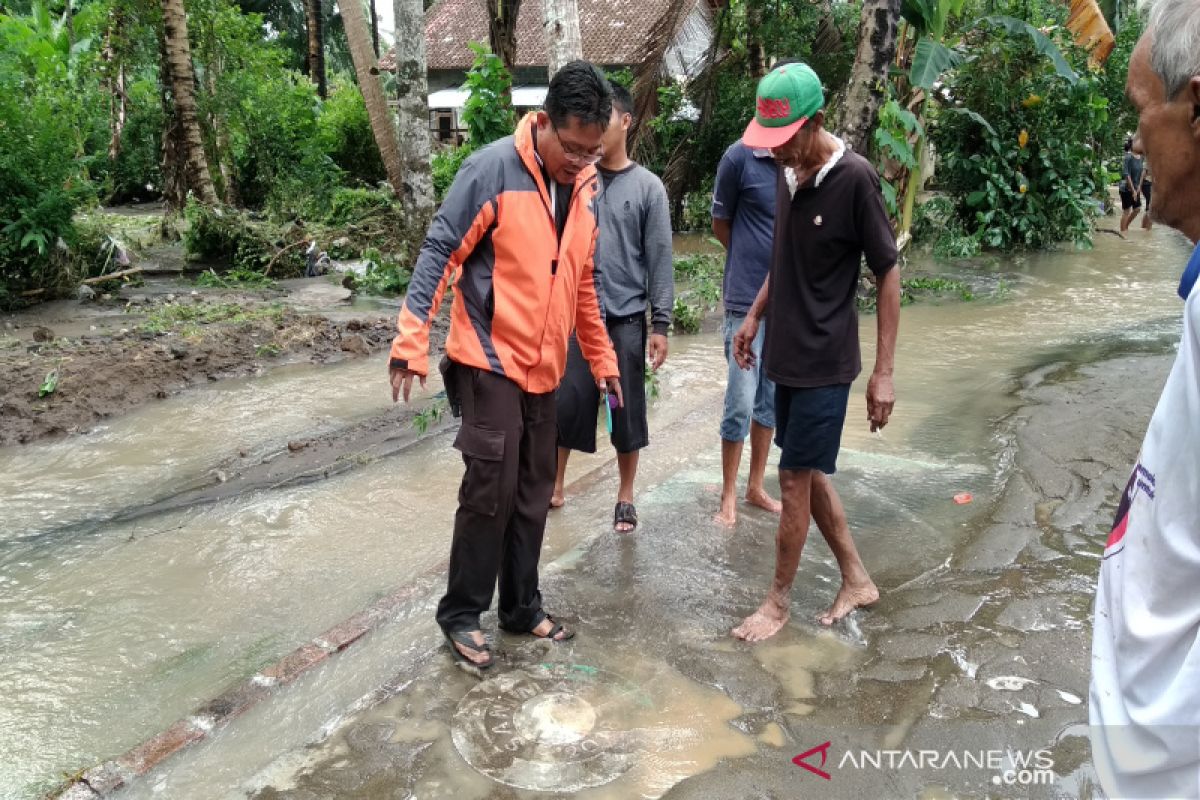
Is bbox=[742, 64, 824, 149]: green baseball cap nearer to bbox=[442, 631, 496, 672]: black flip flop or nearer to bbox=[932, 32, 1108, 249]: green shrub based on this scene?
bbox=[442, 631, 496, 672]: black flip flop

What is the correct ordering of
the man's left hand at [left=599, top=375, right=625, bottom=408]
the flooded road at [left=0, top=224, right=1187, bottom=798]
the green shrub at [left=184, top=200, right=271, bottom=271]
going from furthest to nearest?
the green shrub at [left=184, top=200, right=271, bottom=271] < the man's left hand at [left=599, top=375, right=625, bottom=408] < the flooded road at [left=0, top=224, right=1187, bottom=798]

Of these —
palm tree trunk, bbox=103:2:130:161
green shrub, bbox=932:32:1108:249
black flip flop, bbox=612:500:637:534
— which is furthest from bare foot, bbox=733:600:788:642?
palm tree trunk, bbox=103:2:130:161

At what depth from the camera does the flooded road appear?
9.41ft

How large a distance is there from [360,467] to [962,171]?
10942 mm

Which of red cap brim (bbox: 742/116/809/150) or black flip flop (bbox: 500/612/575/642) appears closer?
red cap brim (bbox: 742/116/809/150)

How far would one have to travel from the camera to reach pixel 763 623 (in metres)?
3.47

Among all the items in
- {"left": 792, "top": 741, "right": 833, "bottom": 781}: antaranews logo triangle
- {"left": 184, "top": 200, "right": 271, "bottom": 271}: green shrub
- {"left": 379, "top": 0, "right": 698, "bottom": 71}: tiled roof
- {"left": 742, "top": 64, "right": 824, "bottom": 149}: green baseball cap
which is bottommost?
{"left": 792, "top": 741, "right": 833, "bottom": 781}: antaranews logo triangle

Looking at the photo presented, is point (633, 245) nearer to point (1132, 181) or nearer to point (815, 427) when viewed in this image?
point (815, 427)

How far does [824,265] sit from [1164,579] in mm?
2233

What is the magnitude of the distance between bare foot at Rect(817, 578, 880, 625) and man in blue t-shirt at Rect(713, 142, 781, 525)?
3.06 ft

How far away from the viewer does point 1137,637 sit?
3.93 feet

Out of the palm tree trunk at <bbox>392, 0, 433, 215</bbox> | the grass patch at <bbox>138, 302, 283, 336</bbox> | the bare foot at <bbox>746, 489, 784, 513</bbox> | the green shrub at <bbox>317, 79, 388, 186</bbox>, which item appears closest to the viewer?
the bare foot at <bbox>746, 489, 784, 513</bbox>

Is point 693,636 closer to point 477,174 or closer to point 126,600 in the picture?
point 477,174

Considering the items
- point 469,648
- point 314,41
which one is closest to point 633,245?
point 469,648
